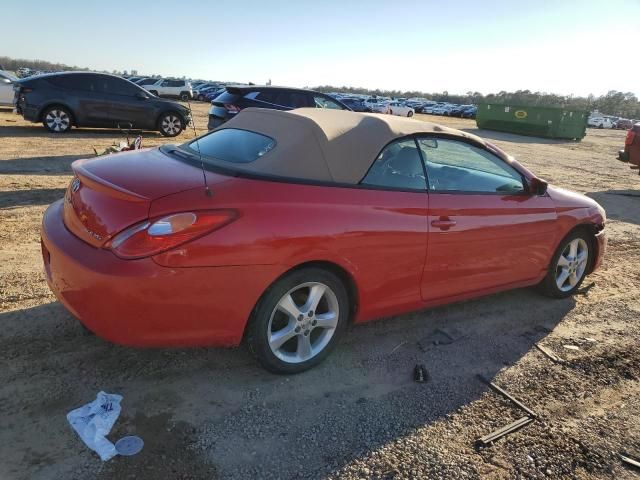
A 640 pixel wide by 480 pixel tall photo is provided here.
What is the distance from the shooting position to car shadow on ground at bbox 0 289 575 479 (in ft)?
8.00

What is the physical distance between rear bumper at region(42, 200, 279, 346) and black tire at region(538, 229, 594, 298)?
3.01 m

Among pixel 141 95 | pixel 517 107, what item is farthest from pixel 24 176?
pixel 517 107

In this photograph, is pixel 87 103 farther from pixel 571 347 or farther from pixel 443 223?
pixel 571 347

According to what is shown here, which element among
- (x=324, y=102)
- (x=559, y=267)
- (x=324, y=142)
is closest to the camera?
(x=324, y=142)

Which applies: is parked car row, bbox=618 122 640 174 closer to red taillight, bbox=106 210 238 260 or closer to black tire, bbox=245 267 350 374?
black tire, bbox=245 267 350 374

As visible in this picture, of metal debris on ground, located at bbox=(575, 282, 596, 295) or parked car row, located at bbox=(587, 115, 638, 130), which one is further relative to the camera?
parked car row, located at bbox=(587, 115, 638, 130)

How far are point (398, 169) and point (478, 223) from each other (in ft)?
2.61

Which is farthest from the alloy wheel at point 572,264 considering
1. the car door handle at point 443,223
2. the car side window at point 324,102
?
the car side window at point 324,102

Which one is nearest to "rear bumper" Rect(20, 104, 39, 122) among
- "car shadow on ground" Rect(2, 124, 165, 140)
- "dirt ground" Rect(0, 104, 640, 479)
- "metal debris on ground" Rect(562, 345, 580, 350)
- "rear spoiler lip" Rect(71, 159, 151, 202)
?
"car shadow on ground" Rect(2, 124, 165, 140)

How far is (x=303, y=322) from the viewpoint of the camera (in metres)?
3.06

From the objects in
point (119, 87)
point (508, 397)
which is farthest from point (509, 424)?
point (119, 87)

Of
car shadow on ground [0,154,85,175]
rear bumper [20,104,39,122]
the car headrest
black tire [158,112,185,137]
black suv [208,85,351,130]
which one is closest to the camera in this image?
the car headrest

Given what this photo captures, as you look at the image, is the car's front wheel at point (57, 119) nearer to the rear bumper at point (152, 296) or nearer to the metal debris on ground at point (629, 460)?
the rear bumper at point (152, 296)

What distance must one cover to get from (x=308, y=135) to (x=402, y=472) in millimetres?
2062
